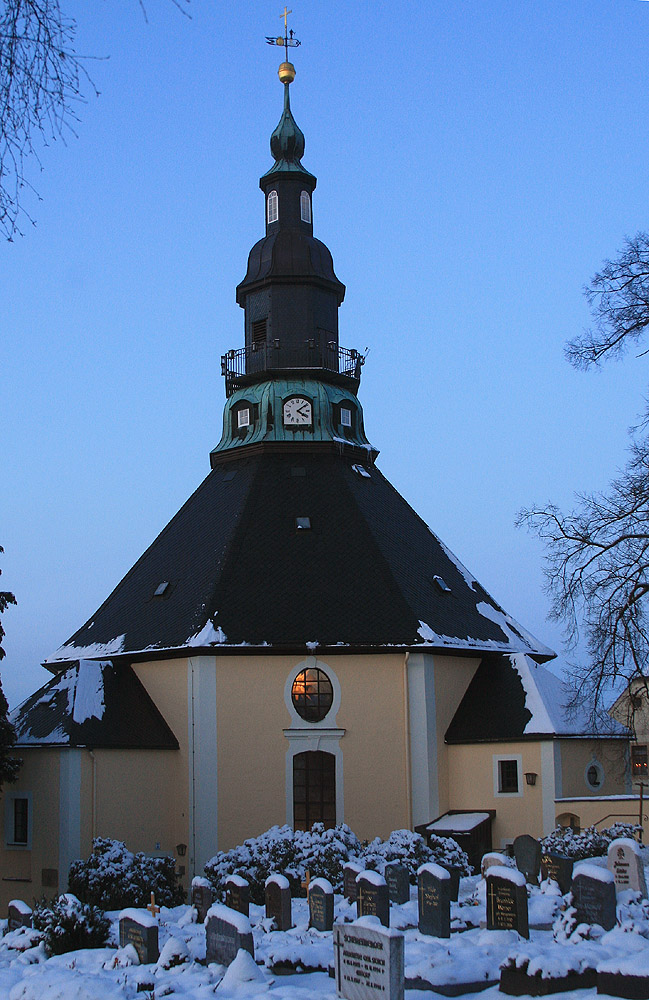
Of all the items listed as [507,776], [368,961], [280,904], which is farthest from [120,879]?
[368,961]

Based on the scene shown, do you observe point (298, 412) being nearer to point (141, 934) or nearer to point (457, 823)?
point (457, 823)

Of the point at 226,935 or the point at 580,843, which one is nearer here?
the point at 226,935

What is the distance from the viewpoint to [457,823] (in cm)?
→ 2642

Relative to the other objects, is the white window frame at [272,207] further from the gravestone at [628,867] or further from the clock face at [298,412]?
the gravestone at [628,867]

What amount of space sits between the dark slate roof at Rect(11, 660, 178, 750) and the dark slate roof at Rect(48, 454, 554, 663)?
870 millimetres

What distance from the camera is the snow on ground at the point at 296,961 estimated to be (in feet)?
37.2

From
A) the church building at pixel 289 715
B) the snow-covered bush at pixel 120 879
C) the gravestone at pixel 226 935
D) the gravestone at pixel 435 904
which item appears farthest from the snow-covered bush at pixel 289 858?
the gravestone at pixel 226 935

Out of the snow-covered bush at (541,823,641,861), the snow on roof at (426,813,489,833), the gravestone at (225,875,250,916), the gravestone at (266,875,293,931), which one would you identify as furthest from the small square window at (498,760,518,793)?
the gravestone at (266,875,293,931)

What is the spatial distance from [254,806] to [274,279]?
54.7ft

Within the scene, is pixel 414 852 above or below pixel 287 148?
below

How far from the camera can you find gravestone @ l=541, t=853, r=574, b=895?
57.3 ft

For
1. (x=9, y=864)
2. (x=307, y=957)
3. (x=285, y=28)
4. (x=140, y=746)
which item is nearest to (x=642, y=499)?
(x=307, y=957)

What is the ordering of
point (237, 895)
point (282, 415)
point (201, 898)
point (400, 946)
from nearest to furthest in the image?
point (400, 946)
point (237, 895)
point (201, 898)
point (282, 415)

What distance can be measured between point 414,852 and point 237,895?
6664 mm
